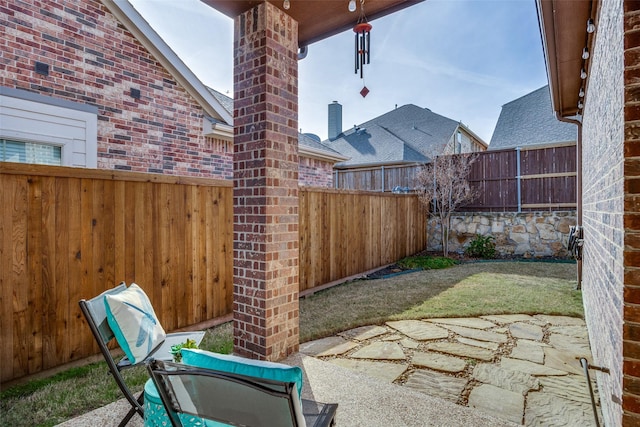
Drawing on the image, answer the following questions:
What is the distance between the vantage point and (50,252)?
2746mm

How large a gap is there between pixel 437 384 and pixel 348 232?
373 centimetres

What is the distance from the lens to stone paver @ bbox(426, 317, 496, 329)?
3953 mm

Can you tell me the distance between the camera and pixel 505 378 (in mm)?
2758

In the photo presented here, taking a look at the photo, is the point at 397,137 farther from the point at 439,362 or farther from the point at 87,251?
the point at 87,251

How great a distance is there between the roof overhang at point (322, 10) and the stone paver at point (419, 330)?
Answer: 315 cm

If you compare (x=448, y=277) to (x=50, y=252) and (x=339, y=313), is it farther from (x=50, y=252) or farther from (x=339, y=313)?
(x=50, y=252)

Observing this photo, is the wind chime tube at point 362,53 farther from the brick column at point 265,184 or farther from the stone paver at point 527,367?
the stone paver at point 527,367

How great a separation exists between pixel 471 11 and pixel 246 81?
207 inches

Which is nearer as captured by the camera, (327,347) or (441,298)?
(327,347)

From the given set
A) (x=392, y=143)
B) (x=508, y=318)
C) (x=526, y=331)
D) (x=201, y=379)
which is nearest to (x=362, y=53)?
(x=201, y=379)

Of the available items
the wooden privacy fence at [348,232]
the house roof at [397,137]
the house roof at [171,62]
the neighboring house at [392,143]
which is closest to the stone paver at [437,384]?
the wooden privacy fence at [348,232]

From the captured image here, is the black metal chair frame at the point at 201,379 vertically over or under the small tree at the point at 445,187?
under

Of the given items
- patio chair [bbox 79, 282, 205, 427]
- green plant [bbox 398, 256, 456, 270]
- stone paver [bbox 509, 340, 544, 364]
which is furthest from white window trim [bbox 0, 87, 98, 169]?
green plant [bbox 398, 256, 456, 270]

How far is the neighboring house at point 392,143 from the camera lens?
11.9 meters
